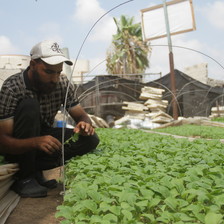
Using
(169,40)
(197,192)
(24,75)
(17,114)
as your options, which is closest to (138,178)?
(197,192)

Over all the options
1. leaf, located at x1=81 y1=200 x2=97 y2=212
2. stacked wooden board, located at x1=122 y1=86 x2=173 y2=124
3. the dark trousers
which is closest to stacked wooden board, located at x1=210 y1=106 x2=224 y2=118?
stacked wooden board, located at x1=122 y1=86 x2=173 y2=124

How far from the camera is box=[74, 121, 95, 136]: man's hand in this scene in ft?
8.94

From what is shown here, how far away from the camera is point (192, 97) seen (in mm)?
11461

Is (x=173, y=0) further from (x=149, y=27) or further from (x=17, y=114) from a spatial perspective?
(x=17, y=114)

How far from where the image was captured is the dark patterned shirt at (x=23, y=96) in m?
2.56

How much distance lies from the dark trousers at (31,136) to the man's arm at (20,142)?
0.08 m

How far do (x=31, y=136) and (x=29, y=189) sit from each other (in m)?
0.43

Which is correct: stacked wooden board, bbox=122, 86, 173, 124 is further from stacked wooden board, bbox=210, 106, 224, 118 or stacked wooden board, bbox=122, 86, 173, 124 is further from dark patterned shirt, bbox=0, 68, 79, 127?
dark patterned shirt, bbox=0, 68, 79, 127

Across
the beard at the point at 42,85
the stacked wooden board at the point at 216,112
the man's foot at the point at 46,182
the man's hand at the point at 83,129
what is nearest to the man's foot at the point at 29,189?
the man's foot at the point at 46,182

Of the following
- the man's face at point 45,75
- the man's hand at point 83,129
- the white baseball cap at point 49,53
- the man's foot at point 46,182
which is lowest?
the man's foot at point 46,182

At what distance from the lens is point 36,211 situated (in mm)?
2246

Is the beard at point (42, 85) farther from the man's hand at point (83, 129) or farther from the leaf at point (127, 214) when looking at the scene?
the leaf at point (127, 214)

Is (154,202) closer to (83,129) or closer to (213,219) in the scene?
(213,219)

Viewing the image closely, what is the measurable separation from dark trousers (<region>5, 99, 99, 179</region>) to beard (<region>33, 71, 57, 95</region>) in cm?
15
